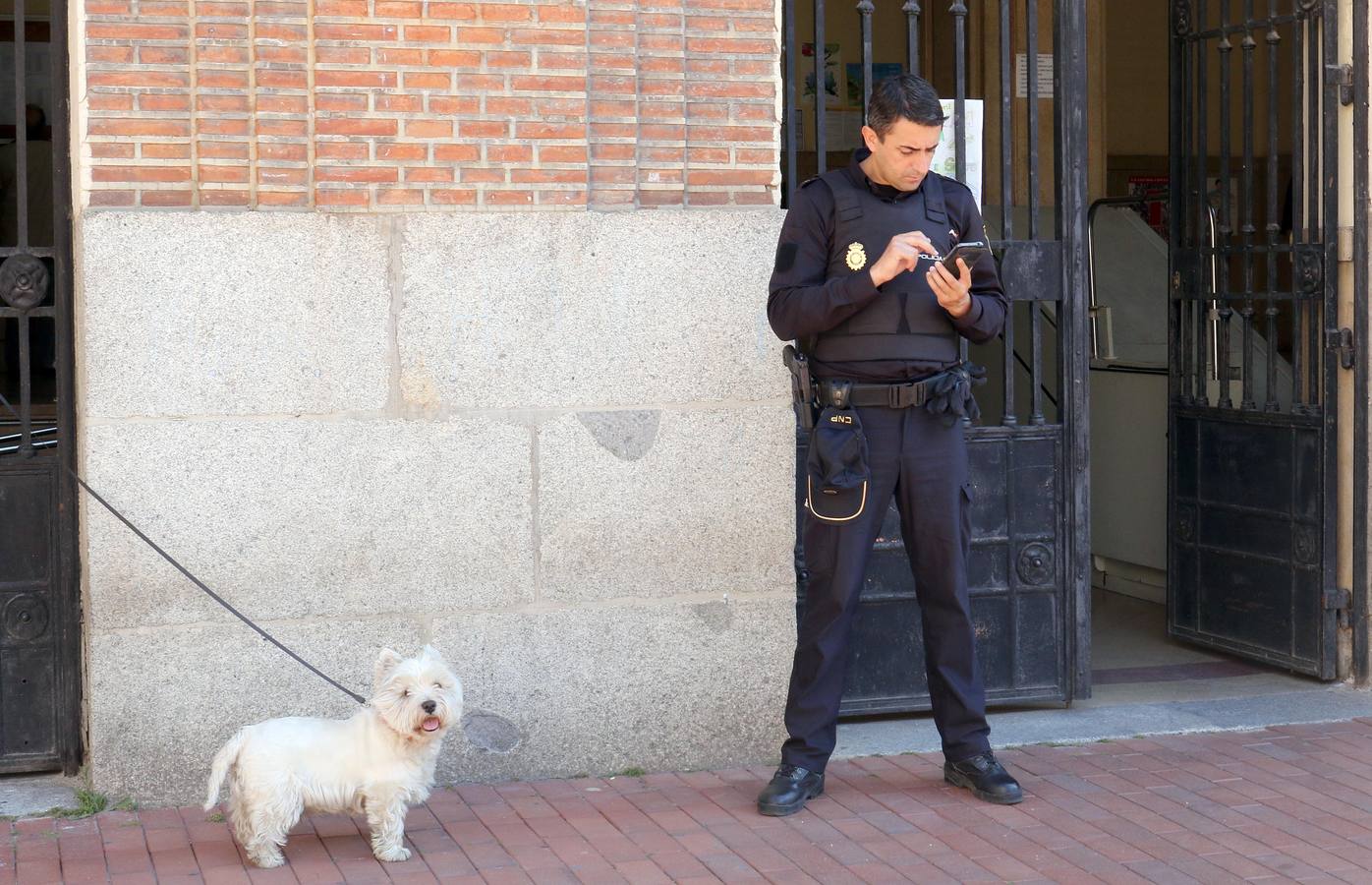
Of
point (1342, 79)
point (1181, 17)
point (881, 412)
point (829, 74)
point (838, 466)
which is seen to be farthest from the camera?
point (829, 74)

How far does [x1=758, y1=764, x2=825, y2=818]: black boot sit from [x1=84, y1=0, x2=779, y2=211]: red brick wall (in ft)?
6.54

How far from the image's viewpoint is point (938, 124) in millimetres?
5008

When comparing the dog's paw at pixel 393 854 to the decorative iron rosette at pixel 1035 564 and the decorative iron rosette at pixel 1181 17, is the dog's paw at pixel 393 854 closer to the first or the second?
the decorative iron rosette at pixel 1035 564

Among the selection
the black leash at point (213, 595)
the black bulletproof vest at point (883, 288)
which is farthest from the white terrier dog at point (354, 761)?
the black bulletproof vest at point (883, 288)

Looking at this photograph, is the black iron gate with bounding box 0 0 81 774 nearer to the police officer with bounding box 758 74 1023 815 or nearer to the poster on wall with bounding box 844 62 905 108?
the police officer with bounding box 758 74 1023 815

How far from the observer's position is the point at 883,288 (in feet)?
16.8

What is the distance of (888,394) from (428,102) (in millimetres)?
1796

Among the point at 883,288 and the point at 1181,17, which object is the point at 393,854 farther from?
the point at 1181,17

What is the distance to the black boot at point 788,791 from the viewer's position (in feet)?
16.8

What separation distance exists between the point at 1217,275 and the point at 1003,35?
1781mm

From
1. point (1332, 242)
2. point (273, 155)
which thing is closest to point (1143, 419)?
point (1332, 242)

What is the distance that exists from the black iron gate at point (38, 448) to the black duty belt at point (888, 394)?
2.60 meters

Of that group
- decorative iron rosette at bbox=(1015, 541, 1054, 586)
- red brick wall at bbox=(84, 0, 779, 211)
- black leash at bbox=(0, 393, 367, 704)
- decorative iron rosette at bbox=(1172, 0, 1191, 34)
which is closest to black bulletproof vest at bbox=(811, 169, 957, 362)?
red brick wall at bbox=(84, 0, 779, 211)

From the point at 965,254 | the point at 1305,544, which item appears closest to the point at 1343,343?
the point at 1305,544
